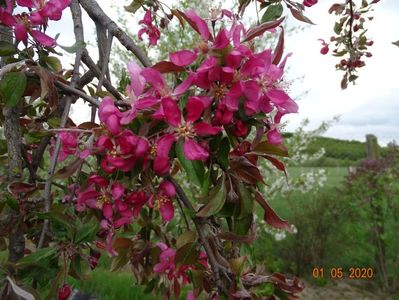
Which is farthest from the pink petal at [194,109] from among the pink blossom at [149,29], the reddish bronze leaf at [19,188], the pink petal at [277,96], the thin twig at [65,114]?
the pink blossom at [149,29]

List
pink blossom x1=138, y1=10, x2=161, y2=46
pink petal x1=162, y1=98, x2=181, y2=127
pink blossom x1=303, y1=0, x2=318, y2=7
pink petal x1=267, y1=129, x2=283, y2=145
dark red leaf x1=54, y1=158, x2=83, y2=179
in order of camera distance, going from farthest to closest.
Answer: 1. pink blossom x1=138, y1=10, x2=161, y2=46
2. pink blossom x1=303, y1=0, x2=318, y2=7
3. dark red leaf x1=54, y1=158, x2=83, y2=179
4. pink petal x1=267, y1=129, x2=283, y2=145
5. pink petal x1=162, y1=98, x2=181, y2=127

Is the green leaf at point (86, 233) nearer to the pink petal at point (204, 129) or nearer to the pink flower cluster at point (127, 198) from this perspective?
the pink flower cluster at point (127, 198)

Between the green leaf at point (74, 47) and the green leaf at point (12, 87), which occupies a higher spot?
the green leaf at point (74, 47)

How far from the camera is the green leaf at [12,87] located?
0.92 m

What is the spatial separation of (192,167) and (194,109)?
0.27 ft

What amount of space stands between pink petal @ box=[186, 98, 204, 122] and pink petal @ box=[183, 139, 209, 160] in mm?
31

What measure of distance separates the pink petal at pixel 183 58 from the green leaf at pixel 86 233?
41cm

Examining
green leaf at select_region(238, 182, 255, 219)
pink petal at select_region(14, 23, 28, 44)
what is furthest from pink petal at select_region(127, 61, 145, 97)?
pink petal at select_region(14, 23, 28, 44)

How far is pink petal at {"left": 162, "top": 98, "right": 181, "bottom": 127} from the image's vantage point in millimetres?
666

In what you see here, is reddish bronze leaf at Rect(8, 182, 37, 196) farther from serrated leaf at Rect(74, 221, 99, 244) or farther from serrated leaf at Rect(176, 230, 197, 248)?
serrated leaf at Rect(176, 230, 197, 248)

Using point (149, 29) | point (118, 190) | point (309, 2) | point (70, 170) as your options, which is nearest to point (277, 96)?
point (118, 190)

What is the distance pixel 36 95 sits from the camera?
1.08m

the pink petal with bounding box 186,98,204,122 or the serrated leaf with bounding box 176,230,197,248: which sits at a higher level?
the pink petal with bounding box 186,98,204,122

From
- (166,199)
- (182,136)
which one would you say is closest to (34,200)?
(166,199)
